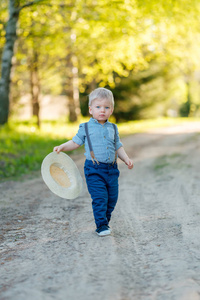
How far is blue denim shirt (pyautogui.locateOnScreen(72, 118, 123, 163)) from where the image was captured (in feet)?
12.9

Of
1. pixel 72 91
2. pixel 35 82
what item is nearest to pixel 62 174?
pixel 35 82

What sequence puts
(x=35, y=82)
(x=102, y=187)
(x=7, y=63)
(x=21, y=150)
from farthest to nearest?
(x=35, y=82), (x=7, y=63), (x=21, y=150), (x=102, y=187)

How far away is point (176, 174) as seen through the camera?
7.10 m

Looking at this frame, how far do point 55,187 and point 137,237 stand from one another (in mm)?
1054

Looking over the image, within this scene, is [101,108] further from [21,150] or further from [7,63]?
[7,63]

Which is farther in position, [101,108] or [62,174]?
[62,174]

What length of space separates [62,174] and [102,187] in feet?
1.84

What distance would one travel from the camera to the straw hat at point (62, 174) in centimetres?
405

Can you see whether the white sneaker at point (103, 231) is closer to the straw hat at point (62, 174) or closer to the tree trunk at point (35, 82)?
the straw hat at point (62, 174)

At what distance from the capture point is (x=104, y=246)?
3.45 metres

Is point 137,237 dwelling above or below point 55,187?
below

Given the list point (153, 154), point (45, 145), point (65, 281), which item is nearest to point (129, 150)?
point (153, 154)

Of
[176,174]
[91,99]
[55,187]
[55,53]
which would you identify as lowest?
[176,174]

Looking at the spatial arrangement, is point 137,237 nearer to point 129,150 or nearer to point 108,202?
point 108,202
